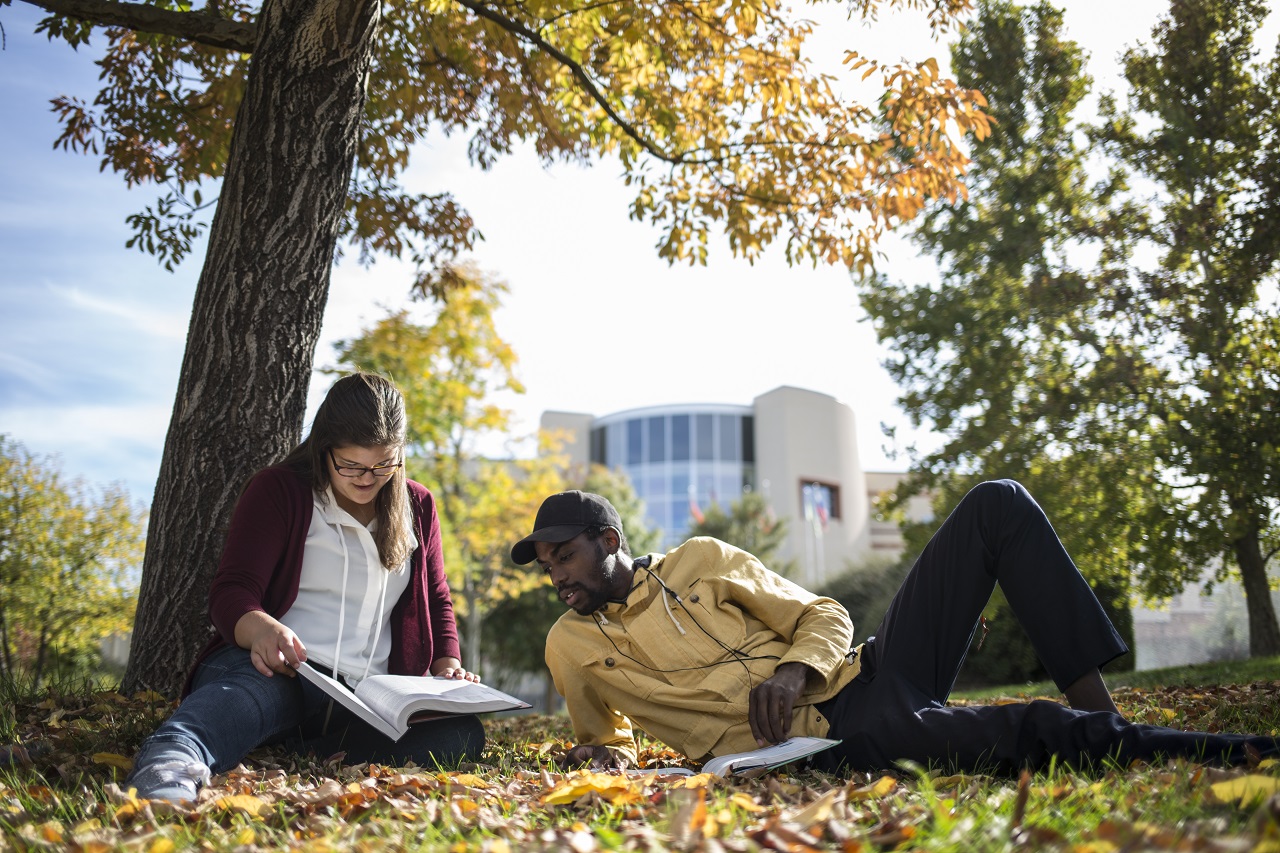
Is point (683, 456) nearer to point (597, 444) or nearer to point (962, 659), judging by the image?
point (597, 444)

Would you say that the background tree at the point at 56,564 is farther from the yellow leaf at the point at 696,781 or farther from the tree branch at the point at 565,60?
the yellow leaf at the point at 696,781

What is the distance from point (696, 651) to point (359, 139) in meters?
4.74

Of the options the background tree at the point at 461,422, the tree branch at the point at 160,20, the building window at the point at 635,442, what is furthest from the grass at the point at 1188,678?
the building window at the point at 635,442

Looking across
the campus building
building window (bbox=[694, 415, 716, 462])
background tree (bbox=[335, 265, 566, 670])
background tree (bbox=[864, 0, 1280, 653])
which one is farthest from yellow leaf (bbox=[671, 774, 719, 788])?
building window (bbox=[694, 415, 716, 462])

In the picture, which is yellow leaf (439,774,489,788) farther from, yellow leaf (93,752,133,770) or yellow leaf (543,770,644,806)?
yellow leaf (93,752,133,770)

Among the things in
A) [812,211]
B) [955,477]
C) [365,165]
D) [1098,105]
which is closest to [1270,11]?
[1098,105]

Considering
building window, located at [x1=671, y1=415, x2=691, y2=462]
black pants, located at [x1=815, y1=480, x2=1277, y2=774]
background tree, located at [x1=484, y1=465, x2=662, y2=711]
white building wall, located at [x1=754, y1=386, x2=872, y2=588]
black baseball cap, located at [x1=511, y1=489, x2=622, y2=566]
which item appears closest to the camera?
black pants, located at [x1=815, y1=480, x2=1277, y2=774]

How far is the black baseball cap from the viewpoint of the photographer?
3498 mm

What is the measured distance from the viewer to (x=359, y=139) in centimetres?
664

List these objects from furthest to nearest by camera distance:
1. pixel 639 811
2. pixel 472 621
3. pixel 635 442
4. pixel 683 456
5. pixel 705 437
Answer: pixel 635 442 → pixel 705 437 → pixel 683 456 → pixel 472 621 → pixel 639 811

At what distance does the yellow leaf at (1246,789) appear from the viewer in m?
1.94

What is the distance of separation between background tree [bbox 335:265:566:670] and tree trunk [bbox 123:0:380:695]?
1230 centimetres

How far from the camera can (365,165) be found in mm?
8516

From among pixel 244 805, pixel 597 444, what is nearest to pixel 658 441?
pixel 597 444
